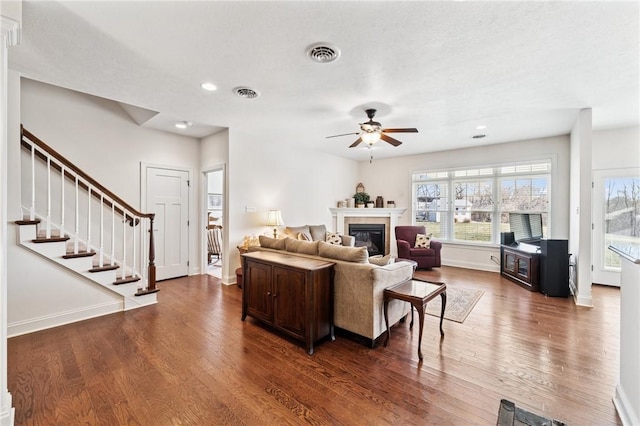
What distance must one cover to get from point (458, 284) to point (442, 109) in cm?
300

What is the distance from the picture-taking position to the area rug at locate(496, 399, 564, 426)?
1731 millimetres

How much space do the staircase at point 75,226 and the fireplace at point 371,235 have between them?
15.4ft

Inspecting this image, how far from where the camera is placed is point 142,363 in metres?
2.41

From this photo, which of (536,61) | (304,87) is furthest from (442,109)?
(304,87)

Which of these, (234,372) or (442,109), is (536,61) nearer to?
(442,109)

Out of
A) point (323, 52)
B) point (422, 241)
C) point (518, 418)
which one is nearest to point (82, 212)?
point (323, 52)

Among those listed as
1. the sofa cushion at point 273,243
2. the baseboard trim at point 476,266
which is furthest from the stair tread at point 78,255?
the baseboard trim at point 476,266

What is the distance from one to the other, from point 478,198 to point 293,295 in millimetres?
5315

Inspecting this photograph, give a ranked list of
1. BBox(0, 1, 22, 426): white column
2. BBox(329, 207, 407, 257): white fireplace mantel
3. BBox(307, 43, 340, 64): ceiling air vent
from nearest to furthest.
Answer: BBox(0, 1, 22, 426): white column, BBox(307, 43, 340, 64): ceiling air vent, BBox(329, 207, 407, 257): white fireplace mantel

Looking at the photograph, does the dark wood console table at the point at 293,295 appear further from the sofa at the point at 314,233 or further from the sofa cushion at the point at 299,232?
the sofa at the point at 314,233

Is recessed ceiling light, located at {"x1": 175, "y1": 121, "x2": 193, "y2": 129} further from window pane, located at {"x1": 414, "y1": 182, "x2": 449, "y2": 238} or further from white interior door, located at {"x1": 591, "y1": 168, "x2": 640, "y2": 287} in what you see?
white interior door, located at {"x1": 591, "y1": 168, "x2": 640, "y2": 287}

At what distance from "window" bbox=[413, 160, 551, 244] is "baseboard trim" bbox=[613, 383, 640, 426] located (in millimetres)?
4366

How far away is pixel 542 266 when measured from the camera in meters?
4.50

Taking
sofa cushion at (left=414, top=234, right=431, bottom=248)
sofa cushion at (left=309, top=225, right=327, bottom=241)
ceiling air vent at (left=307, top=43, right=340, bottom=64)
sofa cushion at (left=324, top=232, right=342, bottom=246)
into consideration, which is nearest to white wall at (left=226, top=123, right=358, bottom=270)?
sofa cushion at (left=309, top=225, right=327, bottom=241)
